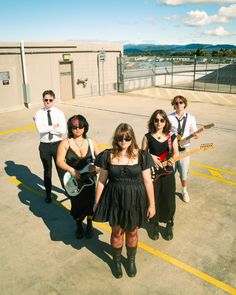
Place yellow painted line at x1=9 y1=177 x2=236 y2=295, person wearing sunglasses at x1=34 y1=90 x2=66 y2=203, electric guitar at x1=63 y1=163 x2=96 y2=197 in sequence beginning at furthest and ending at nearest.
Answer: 1. person wearing sunglasses at x1=34 y1=90 x2=66 y2=203
2. electric guitar at x1=63 y1=163 x2=96 y2=197
3. yellow painted line at x1=9 y1=177 x2=236 y2=295

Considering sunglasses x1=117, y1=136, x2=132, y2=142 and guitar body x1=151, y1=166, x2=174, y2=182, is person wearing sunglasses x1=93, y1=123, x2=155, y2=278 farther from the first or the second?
guitar body x1=151, y1=166, x2=174, y2=182

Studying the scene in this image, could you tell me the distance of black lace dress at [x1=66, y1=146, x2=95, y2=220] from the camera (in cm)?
446

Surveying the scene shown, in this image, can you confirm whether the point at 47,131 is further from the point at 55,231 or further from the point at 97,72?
the point at 97,72

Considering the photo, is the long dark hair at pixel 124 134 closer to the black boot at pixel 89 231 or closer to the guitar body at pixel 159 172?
the guitar body at pixel 159 172

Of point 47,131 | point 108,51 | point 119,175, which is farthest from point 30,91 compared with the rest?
point 119,175

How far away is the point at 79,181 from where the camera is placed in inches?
171

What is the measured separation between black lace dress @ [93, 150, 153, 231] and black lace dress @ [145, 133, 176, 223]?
925 mm

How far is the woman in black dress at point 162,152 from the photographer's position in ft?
14.9

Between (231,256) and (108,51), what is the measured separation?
1797 cm

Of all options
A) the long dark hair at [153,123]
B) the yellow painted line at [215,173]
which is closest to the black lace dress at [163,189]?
the long dark hair at [153,123]

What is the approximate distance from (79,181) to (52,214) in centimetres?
165

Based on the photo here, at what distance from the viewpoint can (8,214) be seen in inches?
224

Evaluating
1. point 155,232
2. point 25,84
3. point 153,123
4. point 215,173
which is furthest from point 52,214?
point 25,84

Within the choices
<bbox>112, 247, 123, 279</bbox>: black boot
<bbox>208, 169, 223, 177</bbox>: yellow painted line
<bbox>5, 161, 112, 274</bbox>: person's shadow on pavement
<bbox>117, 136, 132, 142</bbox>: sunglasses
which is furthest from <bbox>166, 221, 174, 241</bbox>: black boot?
<bbox>208, 169, 223, 177</bbox>: yellow painted line
